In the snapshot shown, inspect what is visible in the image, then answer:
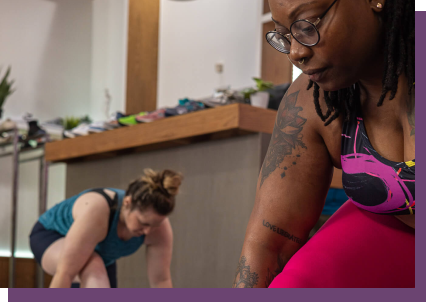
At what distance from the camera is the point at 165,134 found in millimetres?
2426

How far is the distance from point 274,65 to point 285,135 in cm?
405

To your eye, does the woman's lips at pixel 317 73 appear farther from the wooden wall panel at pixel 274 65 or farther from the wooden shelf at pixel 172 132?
the wooden wall panel at pixel 274 65

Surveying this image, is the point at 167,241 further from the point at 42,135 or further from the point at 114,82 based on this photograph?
the point at 114,82

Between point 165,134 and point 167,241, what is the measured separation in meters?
0.52

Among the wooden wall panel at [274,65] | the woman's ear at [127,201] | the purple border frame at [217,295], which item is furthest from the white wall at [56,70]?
the purple border frame at [217,295]

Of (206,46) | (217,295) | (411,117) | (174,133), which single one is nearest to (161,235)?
(174,133)

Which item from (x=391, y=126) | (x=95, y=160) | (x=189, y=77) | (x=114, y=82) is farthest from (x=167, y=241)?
(x=189, y=77)

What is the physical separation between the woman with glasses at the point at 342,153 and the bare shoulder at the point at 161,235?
1.42 m

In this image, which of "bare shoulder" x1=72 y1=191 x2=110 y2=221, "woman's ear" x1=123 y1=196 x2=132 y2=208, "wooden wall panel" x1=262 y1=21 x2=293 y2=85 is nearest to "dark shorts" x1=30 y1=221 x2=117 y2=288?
"bare shoulder" x1=72 y1=191 x2=110 y2=221

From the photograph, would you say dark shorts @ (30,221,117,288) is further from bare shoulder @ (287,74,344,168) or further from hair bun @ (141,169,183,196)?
bare shoulder @ (287,74,344,168)

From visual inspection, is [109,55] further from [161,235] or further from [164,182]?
[164,182]

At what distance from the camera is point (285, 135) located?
76 cm

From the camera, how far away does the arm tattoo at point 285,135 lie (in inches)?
29.2

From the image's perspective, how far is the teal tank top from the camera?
2.03 meters
